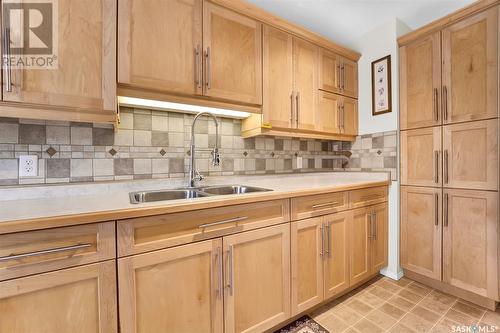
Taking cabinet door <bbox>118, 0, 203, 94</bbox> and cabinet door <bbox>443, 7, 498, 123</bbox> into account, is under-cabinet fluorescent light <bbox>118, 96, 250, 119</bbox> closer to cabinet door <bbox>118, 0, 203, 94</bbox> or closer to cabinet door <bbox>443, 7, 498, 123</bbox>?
cabinet door <bbox>118, 0, 203, 94</bbox>

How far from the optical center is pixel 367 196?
1.87 metres

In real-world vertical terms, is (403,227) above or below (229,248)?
below

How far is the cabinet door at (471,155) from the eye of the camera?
5.12 feet

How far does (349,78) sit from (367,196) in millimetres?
1247

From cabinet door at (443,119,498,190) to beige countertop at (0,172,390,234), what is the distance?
481 mm

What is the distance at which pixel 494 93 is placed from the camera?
5.08 feet

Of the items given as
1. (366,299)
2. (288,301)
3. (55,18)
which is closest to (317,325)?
(288,301)

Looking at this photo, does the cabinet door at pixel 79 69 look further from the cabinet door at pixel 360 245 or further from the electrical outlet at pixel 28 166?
the cabinet door at pixel 360 245

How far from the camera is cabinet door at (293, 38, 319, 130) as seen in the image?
189 centimetres

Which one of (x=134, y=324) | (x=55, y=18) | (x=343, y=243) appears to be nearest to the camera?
(x=134, y=324)

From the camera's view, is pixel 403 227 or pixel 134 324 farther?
pixel 403 227

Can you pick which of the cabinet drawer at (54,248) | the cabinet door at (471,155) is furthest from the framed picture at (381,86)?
the cabinet drawer at (54,248)

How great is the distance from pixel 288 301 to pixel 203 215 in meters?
0.82

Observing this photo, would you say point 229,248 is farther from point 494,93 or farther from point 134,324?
point 494,93
